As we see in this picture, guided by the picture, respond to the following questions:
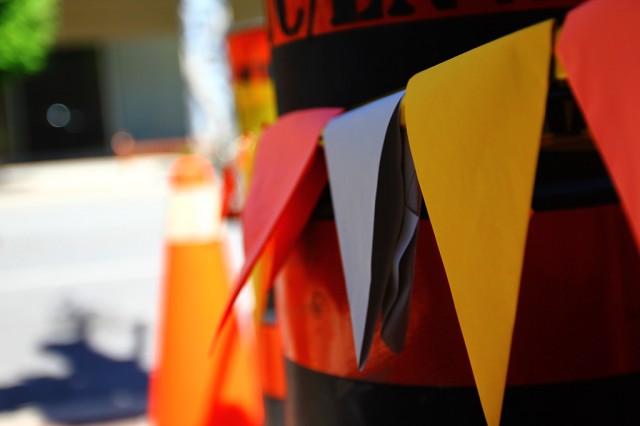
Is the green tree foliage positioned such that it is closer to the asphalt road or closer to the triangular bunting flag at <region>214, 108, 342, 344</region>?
the asphalt road

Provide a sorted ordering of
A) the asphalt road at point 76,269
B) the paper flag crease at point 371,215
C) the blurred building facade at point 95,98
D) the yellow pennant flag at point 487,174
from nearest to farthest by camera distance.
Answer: the yellow pennant flag at point 487,174 < the paper flag crease at point 371,215 < the asphalt road at point 76,269 < the blurred building facade at point 95,98

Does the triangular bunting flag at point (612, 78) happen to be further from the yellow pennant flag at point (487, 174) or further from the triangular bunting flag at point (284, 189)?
the triangular bunting flag at point (284, 189)

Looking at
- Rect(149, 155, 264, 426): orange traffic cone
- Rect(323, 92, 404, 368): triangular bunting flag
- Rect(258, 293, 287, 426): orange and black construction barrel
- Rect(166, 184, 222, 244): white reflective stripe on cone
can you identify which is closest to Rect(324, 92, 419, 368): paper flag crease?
Rect(323, 92, 404, 368): triangular bunting flag

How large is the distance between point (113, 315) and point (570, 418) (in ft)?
14.9

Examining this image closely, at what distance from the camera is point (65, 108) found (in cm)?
2755

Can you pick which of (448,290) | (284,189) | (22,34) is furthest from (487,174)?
(22,34)

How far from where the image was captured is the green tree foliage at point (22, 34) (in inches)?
634

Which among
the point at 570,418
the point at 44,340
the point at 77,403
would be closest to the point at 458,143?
the point at 570,418

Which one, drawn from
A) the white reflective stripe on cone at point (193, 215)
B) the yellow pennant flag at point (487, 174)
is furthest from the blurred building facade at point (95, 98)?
the yellow pennant flag at point (487, 174)

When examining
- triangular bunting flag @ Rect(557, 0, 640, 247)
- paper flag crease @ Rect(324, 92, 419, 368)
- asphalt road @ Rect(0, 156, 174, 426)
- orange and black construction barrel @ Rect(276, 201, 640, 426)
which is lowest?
asphalt road @ Rect(0, 156, 174, 426)

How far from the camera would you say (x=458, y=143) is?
41.1 inches

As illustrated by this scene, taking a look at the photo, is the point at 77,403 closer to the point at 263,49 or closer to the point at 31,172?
the point at 263,49

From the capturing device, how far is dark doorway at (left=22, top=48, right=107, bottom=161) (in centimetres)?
2704

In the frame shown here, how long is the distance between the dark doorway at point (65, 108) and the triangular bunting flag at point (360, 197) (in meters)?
26.2
